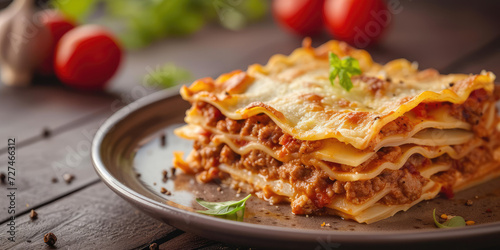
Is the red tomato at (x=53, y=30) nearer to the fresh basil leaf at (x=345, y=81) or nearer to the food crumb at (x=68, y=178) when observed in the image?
the food crumb at (x=68, y=178)

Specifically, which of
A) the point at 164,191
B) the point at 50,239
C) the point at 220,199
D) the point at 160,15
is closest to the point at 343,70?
the point at 220,199

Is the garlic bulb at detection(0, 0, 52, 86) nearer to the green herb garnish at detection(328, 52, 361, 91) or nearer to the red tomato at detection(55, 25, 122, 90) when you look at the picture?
the red tomato at detection(55, 25, 122, 90)

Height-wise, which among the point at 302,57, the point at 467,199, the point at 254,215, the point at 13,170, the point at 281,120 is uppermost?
the point at 302,57

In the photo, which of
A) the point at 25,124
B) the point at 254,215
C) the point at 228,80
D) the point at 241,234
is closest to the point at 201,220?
the point at 241,234

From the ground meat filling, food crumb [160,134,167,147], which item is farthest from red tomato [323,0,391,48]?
the ground meat filling

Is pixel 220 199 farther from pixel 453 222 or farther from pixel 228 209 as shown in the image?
pixel 453 222

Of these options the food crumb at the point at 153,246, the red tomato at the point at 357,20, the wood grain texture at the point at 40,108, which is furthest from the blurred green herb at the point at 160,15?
the food crumb at the point at 153,246

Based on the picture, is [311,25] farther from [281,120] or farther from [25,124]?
[281,120]
